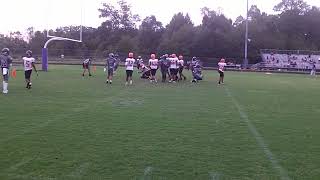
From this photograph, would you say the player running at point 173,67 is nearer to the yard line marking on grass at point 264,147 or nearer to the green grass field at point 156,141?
the green grass field at point 156,141

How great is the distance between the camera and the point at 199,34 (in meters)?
83.5

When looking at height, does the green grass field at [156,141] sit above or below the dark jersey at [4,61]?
below

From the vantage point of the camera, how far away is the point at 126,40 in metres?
92.4

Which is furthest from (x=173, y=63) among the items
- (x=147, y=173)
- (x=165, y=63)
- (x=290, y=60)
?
(x=290, y=60)

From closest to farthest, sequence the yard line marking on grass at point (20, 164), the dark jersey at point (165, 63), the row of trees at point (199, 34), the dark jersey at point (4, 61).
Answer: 1. the yard line marking on grass at point (20, 164)
2. the dark jersey at point (4, 61)
3. the dark jersey at point (165, 63)
4. the row of trees at point (199, 34)

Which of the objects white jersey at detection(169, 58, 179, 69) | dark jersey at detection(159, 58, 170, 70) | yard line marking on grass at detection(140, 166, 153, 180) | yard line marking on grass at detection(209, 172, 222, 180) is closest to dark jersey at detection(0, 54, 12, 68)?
dark jersey at detection(159, 58, 170, 70)

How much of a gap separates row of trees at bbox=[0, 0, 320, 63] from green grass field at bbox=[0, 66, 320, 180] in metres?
64.8

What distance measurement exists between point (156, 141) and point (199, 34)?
247 feet

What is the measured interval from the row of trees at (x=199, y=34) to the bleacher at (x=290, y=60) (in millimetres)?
7204

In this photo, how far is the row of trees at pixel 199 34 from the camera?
82375 mm

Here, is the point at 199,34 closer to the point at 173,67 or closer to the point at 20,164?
the point at 173,67

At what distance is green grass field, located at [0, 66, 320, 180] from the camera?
6.83m

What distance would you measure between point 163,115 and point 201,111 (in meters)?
1.56

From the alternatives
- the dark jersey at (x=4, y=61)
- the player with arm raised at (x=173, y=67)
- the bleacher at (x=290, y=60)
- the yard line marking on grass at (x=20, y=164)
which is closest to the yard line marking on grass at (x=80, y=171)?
the yard line marking on grass at (x=20, y=164)
